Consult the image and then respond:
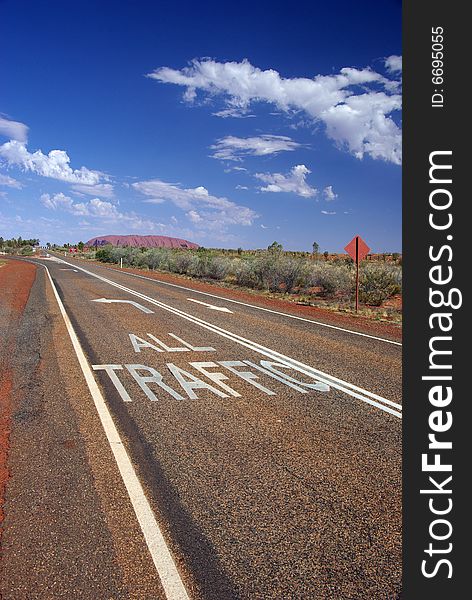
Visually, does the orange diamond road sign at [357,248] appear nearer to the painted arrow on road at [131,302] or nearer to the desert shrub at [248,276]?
the painted arrow on road at [131,302]

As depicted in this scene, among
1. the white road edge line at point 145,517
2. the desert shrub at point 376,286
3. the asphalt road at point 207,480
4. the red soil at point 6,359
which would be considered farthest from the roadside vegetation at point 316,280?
the white road edge line at point 145,517

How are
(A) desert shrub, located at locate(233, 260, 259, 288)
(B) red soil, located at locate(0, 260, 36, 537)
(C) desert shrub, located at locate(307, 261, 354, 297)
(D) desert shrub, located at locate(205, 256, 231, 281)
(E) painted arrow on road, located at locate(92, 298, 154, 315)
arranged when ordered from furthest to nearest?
(D) desert shrub, located at locate(205, 256, 231, 281)
(A) desert shrub, located at locate(233, 260, 259, 288)
(C) desert shrub, located at locate(307, 261, 354, 297)
(E) painted arrow on road, located at locate(92, 298, 154, 315)
(B) red soil, located at locate(0, 260, 36, 537)

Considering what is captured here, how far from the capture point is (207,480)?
13.3 ft

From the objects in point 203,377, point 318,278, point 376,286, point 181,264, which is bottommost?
point 203,377

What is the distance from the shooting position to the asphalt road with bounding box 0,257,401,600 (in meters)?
2.88

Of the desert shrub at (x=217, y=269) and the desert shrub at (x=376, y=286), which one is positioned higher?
the desert shrub at (x=217, y=269)

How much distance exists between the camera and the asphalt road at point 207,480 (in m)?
2.88

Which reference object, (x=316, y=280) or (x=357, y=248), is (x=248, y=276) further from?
(x=357, y=248)

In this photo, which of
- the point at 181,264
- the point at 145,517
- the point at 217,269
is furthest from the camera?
the point at 181,264

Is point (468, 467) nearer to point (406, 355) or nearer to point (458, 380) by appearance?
point (458, 380)

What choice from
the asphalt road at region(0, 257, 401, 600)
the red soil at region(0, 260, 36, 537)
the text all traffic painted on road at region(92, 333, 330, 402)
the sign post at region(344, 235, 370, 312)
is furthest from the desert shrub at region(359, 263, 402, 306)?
the text all traffic painted on road at region(92, 333, 330, 402)

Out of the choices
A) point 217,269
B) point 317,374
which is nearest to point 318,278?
point 217,269

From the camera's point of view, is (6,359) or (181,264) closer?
(6,359)

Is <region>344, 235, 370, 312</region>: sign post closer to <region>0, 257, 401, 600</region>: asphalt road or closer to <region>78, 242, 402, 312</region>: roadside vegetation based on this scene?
<region>78, 242, 402, 312</region>: roadside vegetation
